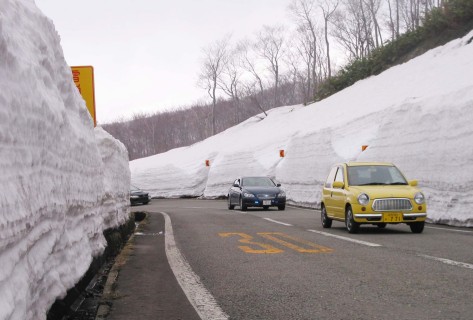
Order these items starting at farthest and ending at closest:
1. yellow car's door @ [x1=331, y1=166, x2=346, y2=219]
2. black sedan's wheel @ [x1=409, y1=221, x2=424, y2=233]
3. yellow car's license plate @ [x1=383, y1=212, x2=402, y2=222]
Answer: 1. yellow car's door @ [x1=331, y1=166, x2=346, y2=219]
2. black sedan's wheel @ [x1=409, y1=221, x2=424, y2=233]
3. yellow car's license plate @ [x1=383, y1=212, x2=402, y2=222]

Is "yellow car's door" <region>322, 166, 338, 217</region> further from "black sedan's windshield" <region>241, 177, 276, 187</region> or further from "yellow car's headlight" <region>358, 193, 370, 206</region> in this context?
"black sedan's windshield" <region>241, 177, 276, 187</region>

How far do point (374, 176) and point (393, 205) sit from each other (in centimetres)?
143

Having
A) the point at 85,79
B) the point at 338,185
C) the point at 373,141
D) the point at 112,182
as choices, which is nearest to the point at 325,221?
the point at 338,185

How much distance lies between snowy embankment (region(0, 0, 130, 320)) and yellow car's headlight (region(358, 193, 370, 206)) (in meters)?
6.92

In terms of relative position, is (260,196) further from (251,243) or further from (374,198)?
(251,243)

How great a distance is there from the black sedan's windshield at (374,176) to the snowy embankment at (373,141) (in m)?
2.37

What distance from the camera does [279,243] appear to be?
10867 millimetres

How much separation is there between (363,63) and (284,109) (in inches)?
700

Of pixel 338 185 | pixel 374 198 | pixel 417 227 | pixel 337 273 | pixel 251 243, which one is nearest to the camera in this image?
pixel 337 273

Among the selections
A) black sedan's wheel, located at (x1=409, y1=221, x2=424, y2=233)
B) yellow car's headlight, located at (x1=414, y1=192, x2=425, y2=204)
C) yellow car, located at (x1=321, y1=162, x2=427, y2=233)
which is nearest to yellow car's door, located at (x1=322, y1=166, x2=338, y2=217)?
yellow car, located at (x1=321, y1=162, x2=427, y2=233)

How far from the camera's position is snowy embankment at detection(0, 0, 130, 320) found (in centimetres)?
344

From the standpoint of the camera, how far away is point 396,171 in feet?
45.9

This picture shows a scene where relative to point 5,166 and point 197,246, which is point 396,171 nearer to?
point 197,246

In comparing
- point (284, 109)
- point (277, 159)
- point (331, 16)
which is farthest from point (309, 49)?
point (277, 159)
